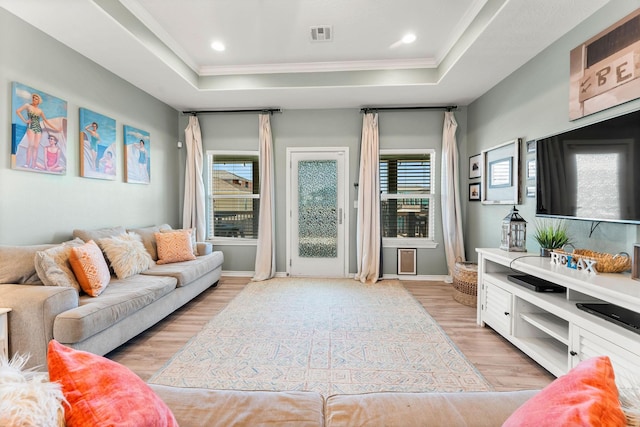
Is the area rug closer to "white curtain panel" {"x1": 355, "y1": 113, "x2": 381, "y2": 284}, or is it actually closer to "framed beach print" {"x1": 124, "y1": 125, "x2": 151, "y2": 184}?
"white curtain panel" {"x1": 355, "y1": 113, "x2": 381, "y2": 284}

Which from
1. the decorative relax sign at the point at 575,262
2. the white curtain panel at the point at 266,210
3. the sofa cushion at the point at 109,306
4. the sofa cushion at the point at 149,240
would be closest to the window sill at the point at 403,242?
the white curtain panel at the point at 266,210

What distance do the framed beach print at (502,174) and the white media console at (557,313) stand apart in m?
0.90

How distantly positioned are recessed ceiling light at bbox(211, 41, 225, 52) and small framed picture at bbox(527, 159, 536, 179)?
3.58 m

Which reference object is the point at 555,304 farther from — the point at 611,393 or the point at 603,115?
the point at 611,393

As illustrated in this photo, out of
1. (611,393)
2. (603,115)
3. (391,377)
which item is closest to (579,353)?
(391,377)

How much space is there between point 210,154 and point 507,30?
4177 mm

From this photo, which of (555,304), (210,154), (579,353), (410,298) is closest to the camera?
(579,353)

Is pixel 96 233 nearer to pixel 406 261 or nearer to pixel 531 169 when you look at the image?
pixel 406 261

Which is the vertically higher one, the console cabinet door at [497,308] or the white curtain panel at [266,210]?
the white curtain panel at [266,210]

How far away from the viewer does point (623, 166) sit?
1.86m

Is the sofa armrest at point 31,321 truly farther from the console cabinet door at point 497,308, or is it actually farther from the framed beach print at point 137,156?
the console cabinet door at point 497,308

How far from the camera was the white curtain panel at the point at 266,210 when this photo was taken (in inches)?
178

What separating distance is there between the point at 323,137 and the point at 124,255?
3.10 metres

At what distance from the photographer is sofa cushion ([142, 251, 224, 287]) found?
3.06m
